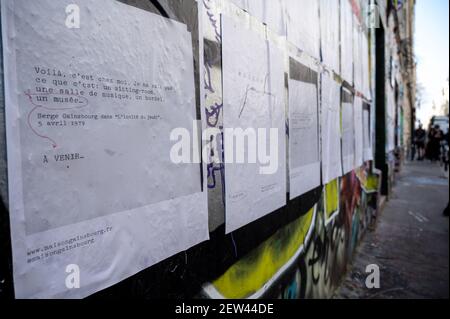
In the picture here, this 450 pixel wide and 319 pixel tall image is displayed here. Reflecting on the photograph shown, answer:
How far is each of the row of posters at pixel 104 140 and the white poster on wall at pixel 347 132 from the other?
2.05m

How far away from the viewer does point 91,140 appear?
75cm

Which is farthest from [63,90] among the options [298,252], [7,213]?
[298,252]

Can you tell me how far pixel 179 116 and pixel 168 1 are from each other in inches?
12.7

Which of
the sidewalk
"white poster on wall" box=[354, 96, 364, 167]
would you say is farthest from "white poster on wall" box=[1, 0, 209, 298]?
"white poster on wall" box=[354, 96, 364, 167]

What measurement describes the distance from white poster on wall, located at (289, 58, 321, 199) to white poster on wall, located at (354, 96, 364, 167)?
1.74 m

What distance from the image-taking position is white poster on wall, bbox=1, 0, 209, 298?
0.64 meters

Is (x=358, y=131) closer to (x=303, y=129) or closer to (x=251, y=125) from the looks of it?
(x=303, y=129)

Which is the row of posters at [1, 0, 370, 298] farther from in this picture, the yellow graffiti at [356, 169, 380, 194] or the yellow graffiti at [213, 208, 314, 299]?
the yellow graffiti at [356, 169, 380, 194]

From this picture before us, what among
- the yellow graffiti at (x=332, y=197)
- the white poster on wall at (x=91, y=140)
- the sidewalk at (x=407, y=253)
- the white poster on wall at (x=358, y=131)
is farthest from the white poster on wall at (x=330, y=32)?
the sidewalk at (x=407, y=253)

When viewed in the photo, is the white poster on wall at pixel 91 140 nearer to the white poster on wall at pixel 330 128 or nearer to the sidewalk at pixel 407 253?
the white poster on wall at pixel 330 128

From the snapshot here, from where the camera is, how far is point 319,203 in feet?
8.29

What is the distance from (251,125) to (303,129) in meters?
0.69

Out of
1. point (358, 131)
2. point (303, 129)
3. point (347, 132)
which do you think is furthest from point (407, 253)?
point (303, 129)
